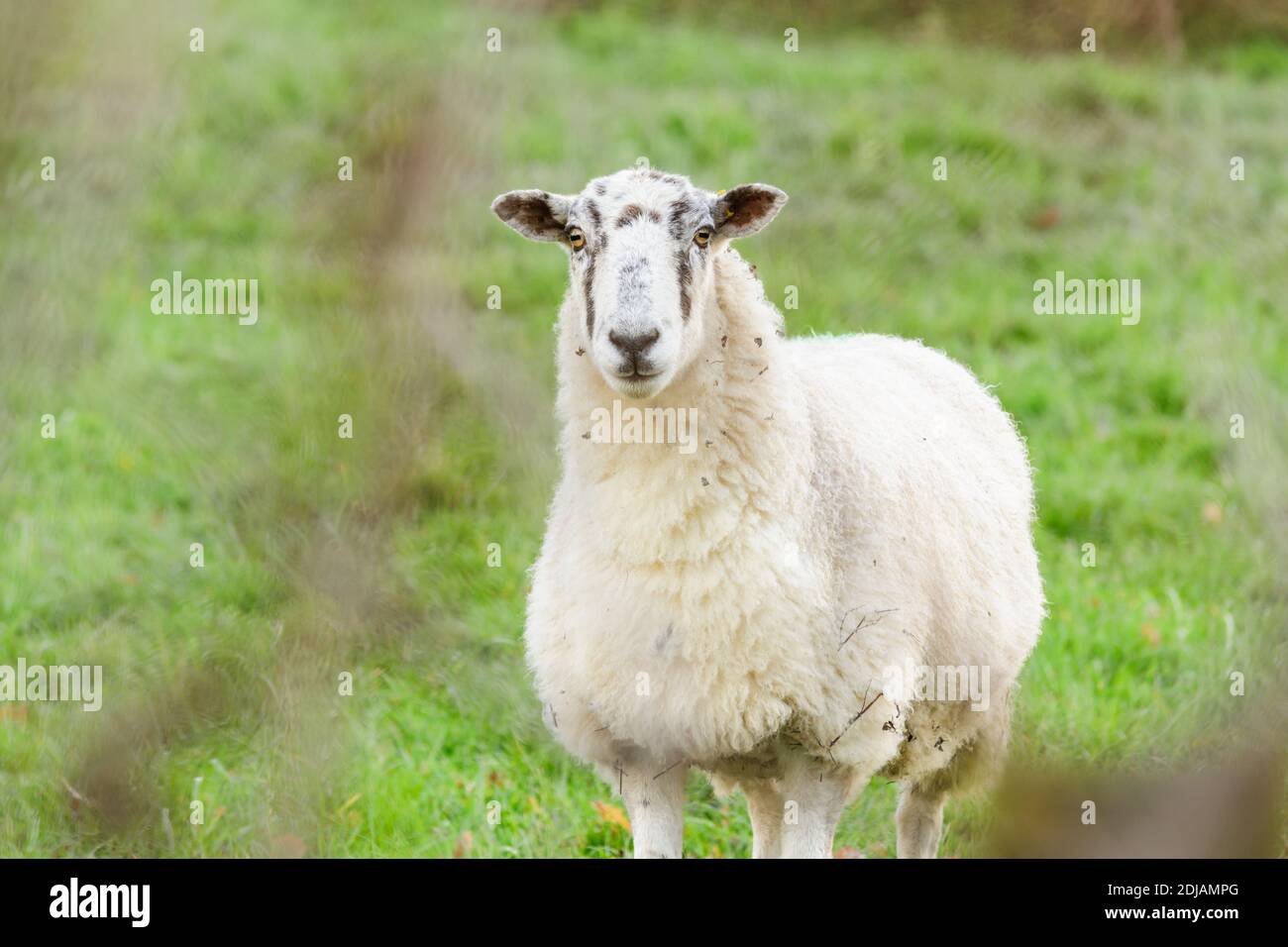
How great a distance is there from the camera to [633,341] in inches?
145

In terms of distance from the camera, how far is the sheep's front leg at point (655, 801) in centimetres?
389

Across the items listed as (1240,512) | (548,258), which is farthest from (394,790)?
(1240,512)

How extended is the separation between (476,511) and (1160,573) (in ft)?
11.5

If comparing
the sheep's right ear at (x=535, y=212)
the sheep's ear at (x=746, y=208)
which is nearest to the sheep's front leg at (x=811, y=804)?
the sheep's ear at (x=746, y=208)

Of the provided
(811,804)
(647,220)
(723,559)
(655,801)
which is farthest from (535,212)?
(811,804)

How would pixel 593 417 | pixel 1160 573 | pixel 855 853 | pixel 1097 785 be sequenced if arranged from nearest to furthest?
1. pixel 1097 785
2. pixel 593 417
3. pixel 855 853
4. pixel 1160 573

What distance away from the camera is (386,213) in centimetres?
240

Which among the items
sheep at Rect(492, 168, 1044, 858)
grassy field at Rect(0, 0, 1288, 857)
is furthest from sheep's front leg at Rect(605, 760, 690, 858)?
grassy field at Rect(0, 0, 1288, 857)

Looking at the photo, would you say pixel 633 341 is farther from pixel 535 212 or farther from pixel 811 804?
pixel 811 804

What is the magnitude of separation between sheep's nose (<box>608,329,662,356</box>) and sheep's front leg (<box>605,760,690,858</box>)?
3.27 ft

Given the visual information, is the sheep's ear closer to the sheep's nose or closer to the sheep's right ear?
the sheep's right ear

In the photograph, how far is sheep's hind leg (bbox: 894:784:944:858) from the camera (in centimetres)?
481

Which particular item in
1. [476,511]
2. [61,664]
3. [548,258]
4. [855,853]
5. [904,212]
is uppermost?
[548,258]
